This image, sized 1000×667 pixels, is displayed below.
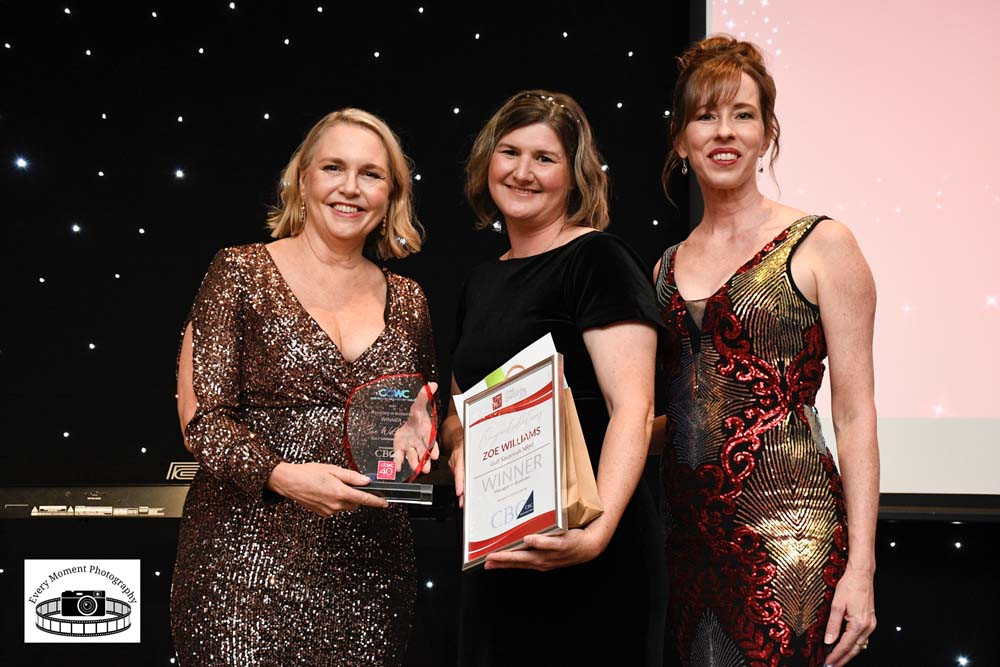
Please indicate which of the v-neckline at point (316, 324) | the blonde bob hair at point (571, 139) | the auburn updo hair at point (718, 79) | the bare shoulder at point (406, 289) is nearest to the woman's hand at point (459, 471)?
the v-neckline at point (316, 324)

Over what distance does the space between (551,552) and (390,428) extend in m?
0.47

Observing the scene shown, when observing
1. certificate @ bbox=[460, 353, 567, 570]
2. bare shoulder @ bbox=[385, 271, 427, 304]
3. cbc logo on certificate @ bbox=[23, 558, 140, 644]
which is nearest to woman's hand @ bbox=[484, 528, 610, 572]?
certificate @ bbox=[460, 353, 567, 570]

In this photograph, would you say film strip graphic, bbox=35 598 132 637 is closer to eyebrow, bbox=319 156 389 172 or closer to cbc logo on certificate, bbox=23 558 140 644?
cbc logo on certificate, bbox=23 558 140 644

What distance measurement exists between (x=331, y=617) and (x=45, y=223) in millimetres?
2033

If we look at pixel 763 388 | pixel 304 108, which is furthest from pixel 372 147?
pixel 304 108

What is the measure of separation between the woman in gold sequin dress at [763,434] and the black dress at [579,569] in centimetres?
9

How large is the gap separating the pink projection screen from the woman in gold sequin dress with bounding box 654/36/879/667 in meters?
1.28

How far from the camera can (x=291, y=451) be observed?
177cm

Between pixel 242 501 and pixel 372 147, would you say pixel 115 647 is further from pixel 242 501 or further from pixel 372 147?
pixel 372 147

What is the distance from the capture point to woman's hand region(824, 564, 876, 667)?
1540 mm

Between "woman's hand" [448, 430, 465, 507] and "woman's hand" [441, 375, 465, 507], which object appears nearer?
"woman's hand" [448, 430, 465, 507]

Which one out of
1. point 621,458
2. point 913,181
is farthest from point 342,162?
point 913,181

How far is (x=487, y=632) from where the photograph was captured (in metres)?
1.64

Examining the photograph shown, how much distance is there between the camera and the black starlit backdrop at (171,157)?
10.3 ft
